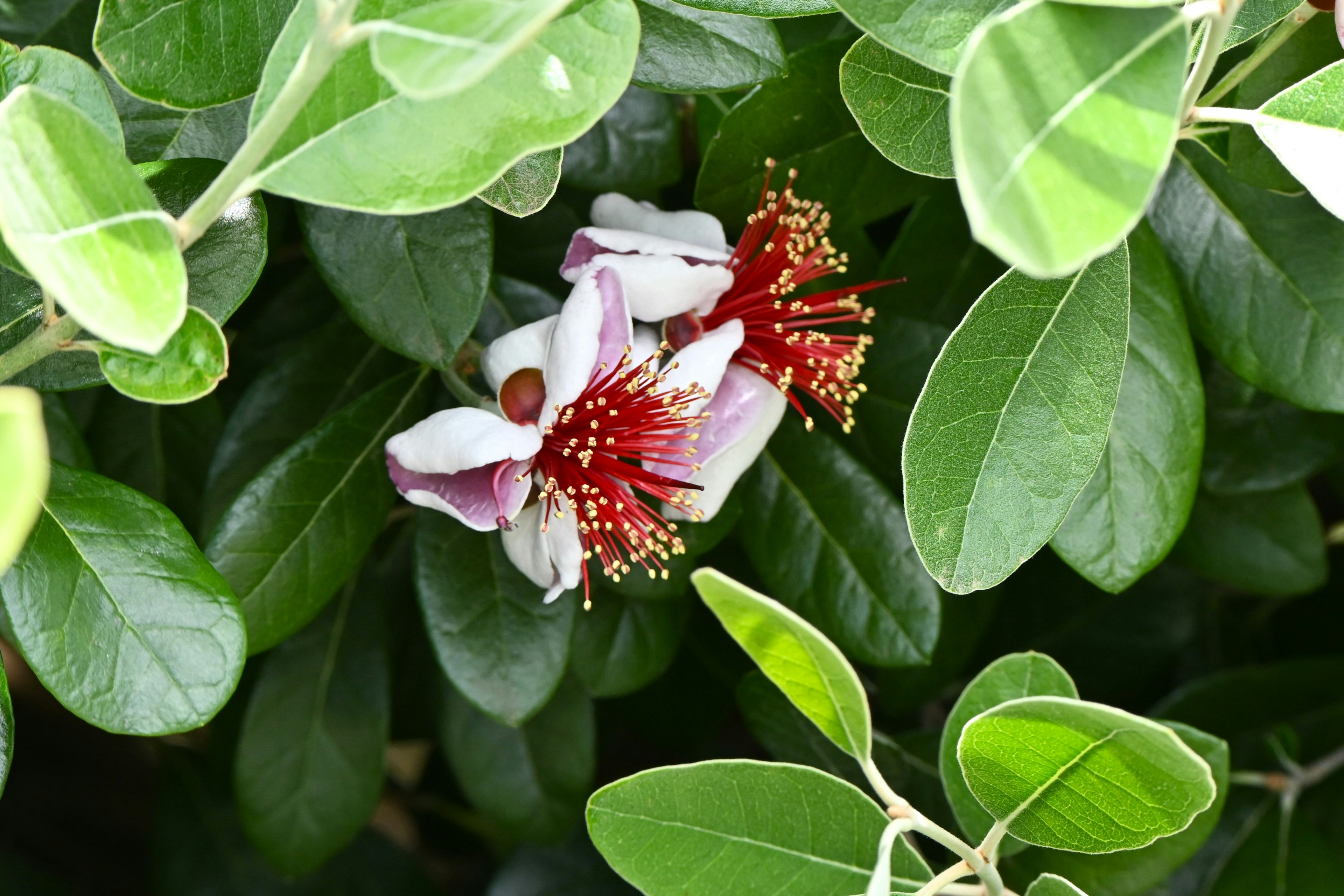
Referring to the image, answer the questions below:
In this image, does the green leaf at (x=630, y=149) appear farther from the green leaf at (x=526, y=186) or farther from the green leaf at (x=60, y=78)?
the green leaf at (x=60, y=78)

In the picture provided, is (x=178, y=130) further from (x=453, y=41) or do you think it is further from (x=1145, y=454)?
(x=1145, y=454)

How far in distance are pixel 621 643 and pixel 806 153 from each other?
20.0 inches

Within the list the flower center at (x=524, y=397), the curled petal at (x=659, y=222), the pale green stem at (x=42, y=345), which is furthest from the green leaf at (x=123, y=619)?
the curled petal at (x=659, y=222)

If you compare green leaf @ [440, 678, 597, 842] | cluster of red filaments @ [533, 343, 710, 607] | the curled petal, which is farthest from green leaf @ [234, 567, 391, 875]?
the curled petal

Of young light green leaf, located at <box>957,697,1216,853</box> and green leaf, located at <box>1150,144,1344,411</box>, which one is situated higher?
green leaf, located at <box>1150,144,1344,411</box>

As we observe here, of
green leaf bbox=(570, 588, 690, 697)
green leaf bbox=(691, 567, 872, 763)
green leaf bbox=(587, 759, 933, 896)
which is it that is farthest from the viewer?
green leaf bbox=(570, 588, 690, 697)

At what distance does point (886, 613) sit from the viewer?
968mm

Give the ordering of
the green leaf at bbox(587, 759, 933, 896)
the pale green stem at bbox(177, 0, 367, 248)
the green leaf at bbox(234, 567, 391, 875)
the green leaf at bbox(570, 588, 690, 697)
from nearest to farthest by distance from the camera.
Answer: the pale green stem at bbox(177, 0, 367, 248) < the green leaf at bbox(587, 759, 933, 896) < the green leaf at bbox(570, 588, 690, 697) < the green leaf at bbox(234, 567, 391, 875)

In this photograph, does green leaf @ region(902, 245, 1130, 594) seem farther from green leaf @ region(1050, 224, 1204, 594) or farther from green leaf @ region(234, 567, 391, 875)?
green leaf @ region(234, 567, 391, 875)

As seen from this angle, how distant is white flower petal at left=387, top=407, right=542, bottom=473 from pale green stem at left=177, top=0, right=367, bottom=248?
0.20 m

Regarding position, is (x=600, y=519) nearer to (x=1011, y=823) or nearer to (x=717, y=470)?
(x=717, y=470)

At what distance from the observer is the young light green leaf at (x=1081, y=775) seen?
0.64 metres

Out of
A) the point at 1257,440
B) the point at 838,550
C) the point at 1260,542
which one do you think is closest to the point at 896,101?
the point at 838,550

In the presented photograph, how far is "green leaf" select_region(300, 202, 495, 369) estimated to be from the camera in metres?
0.80
